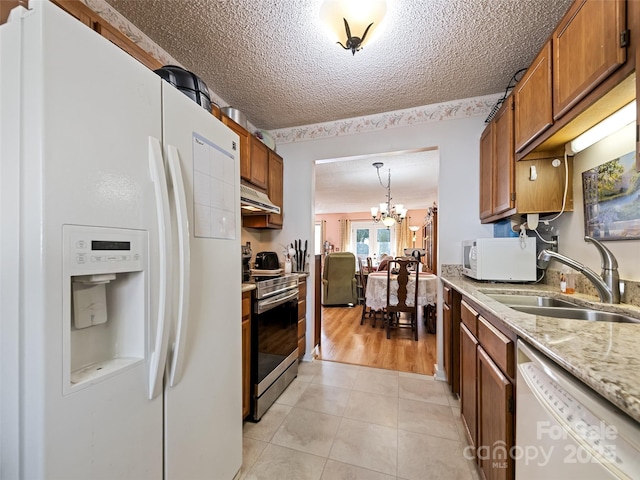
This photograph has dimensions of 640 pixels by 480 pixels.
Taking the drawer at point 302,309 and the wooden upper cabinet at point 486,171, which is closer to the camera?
the wooden upper cabinet at point 486,171

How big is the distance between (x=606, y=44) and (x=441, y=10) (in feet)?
2.77

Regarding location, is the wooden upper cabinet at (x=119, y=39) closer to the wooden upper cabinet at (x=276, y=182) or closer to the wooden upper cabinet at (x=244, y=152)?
the wooden upper cabinet at (x=244, y=152)

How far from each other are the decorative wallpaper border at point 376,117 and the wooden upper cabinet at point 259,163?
46 centimetres

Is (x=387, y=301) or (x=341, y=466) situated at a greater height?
(x=387, y=301)

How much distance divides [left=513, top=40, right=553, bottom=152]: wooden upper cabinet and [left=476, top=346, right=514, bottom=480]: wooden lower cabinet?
120 cm

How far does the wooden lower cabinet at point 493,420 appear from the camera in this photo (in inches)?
37.6

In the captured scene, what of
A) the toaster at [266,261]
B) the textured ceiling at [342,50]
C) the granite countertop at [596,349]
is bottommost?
the granite countertop at [596,349]

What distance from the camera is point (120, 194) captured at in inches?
28.8

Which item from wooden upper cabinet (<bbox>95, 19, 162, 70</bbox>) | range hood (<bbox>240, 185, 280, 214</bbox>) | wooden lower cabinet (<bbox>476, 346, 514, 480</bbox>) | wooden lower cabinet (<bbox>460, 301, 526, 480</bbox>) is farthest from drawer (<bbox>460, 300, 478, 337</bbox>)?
wooden upper cabinet (<bbox>95, 19, 162, 70</bbox>)

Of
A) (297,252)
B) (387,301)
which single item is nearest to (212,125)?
(297,252)

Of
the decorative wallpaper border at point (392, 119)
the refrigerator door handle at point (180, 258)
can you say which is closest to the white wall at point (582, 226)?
the decorative wallpaper border at point (392, 119)

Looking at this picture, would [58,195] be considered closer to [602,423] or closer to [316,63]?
[602,423]

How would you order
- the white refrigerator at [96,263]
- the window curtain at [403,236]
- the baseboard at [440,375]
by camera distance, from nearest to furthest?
the white refrigerator at [96,263], the baseboard at [440,375], the window curtain at [403,236]

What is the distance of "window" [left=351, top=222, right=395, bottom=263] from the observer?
8469 millimetres
